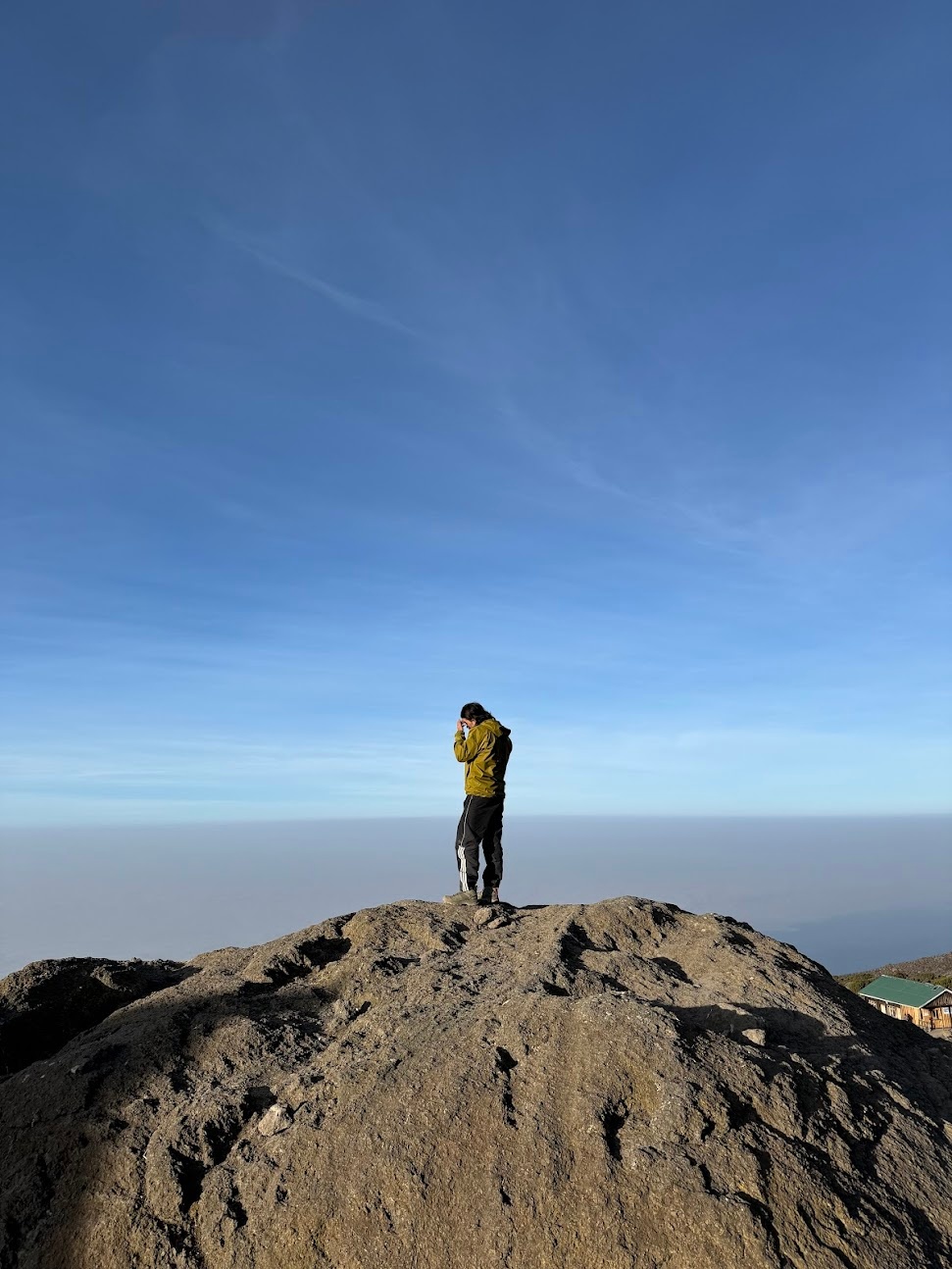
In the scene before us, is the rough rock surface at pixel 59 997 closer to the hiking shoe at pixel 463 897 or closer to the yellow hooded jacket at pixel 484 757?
the hiking shoe at pixel 463 897

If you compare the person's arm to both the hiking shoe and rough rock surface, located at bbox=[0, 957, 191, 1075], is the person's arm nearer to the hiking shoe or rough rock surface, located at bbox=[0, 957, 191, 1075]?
the hiking shoe

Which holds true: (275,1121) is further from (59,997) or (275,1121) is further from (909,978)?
(909,978)

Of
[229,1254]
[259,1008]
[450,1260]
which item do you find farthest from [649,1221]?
[259,1008]

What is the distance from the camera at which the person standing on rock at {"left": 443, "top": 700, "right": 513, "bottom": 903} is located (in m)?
10.8

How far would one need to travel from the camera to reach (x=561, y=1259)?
4.23 metres

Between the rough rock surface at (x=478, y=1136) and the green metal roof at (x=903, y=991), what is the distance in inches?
1381

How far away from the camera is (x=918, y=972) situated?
62.2m

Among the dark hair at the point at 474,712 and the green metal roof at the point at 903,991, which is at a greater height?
the dark hair at the point at 474,712

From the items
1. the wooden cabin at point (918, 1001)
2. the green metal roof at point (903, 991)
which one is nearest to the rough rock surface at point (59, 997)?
the wooden cabin at point (918, 1001)

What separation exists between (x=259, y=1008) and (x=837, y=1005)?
5210 millimetres

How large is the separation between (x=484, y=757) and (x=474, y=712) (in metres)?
0.62

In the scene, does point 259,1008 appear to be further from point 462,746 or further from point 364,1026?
point 462,746

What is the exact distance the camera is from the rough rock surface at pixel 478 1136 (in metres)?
4.37

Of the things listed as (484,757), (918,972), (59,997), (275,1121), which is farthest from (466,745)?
(918,972)
